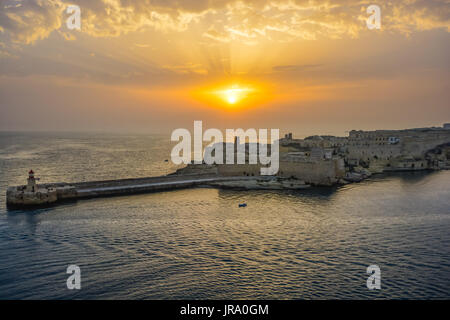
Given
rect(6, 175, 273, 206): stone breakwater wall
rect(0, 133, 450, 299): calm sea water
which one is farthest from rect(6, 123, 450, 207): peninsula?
rect(0, 133, 450, 299): calm sea water

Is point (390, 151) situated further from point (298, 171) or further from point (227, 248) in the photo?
point (227, 248)

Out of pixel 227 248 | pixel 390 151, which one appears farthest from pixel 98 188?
pixel 390 151

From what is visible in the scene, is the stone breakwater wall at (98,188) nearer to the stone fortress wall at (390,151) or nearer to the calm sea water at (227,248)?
the calm sea water at (227,248)

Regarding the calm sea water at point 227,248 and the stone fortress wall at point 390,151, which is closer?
the calm sea water at point 227,248

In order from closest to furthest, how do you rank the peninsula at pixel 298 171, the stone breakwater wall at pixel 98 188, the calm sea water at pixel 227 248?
the calm sea water at pixel 227 248 → the stone breakwater wall at pixel 98 188 → the peninsula at pixel 298 171

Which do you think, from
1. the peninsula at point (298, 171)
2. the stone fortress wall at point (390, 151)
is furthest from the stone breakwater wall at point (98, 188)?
the stone fortress wall at point (390, 151)

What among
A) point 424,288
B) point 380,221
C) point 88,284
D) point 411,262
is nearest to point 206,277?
point 88,284

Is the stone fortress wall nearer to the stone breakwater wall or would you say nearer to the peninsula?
the peninsula
